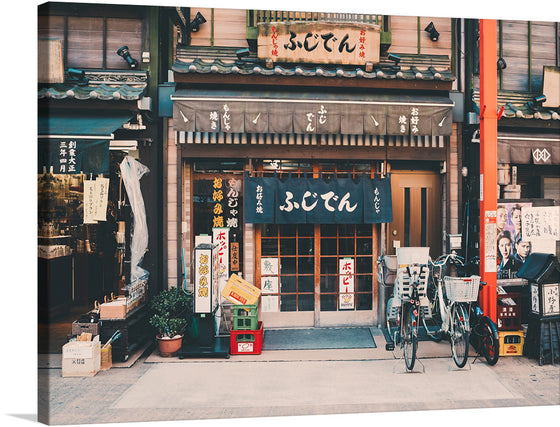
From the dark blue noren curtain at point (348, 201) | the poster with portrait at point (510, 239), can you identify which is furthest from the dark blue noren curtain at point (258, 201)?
the poster with portrait at point (510, 239)

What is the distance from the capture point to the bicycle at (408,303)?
7109 mm

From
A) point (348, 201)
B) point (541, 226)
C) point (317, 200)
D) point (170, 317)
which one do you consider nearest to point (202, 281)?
point (170, 317)

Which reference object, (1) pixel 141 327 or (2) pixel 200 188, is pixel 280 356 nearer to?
(1) pixel 141 327

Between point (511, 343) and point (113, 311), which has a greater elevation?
point (113, 311)

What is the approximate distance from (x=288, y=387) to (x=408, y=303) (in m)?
2.66

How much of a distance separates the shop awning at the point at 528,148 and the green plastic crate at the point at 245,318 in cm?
594

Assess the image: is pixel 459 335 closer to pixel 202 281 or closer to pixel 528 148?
pixel 528 148

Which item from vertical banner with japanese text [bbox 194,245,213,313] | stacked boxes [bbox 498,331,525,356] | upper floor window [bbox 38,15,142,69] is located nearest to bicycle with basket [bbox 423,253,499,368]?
stacked boxes [bbox 498,331,525,356]

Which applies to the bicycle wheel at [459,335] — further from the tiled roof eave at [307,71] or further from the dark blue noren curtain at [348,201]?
the tiled roof eave at [307,71]

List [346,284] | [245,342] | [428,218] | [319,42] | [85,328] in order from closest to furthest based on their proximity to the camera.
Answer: [85,328], [245,342], [319,42], [346,284], [428,218]

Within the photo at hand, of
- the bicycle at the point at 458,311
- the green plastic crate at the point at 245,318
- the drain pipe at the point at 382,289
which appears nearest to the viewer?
the bicycle at the point at 458,311

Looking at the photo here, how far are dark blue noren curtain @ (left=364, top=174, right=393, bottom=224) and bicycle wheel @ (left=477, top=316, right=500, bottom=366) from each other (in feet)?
8.52

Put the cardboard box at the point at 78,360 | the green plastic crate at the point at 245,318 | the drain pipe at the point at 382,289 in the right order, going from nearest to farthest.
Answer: the cardboard box at the point at 78,360
the green plastic crate at the point at 245,318
the drain pipe at the point at 382,289

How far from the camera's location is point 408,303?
287 inches
